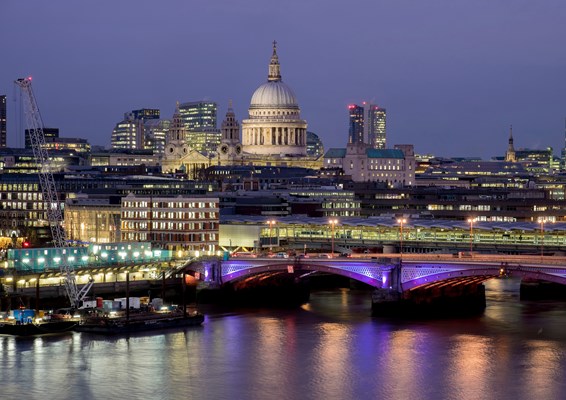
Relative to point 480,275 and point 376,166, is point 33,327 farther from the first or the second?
point 376,166

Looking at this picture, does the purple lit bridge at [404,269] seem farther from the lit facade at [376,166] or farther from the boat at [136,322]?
the lit facade at [376,166]

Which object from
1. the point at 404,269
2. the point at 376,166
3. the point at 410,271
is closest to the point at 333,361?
the point at 410,271

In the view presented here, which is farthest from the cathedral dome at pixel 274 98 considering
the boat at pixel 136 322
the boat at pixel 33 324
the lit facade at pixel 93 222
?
the boat at pixel 33 324

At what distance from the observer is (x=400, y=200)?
136m

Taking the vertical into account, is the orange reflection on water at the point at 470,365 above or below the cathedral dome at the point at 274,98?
below

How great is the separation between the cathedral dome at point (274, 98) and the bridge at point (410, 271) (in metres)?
106

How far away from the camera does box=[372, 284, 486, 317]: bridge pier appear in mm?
72625

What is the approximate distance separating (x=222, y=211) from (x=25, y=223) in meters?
14.5

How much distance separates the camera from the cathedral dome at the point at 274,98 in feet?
606

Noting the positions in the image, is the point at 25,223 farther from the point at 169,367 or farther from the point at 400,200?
the point at 169,367

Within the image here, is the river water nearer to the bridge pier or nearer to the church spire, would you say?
the bridge pier

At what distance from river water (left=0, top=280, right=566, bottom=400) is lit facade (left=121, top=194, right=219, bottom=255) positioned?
638 inches

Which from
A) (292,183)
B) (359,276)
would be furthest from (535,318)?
(292,183)

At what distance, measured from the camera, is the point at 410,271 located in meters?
72.4
